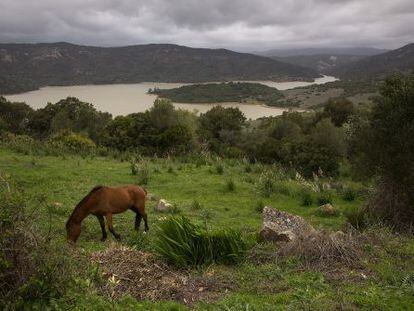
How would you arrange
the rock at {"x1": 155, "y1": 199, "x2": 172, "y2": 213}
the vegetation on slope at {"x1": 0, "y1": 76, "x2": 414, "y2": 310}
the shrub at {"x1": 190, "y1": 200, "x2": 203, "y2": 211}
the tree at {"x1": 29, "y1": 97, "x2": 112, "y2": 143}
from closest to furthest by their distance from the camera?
the vegetation on slope at {"x1": 0, "y1": 76, "x2": 414, "y2": 310} < the rock at {"x1": 155, "y1": 199, "x2": 172, "y2": 213} < the shrub at {"x1": 190, "y1": 200, "x2": 203, "y2": 211} < the tree at {"x1": 29, "y1": 97, "x2": 112, "y2": 143}

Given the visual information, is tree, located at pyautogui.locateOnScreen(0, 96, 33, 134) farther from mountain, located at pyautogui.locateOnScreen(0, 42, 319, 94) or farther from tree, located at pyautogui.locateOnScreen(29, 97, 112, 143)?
mountain, located at pyautogui.locateOnScreen(0, 42, 319, 94)

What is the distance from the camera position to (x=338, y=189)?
688 inches

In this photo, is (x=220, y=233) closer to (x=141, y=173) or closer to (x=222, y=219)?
(x=222, y=219)

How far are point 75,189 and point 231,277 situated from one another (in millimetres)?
8643

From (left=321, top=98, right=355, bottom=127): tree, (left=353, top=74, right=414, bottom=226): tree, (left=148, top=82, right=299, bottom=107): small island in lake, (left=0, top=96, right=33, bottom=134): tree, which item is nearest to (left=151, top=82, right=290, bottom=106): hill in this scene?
(left=148, top=82, right=299, bottom=107): small island in lake

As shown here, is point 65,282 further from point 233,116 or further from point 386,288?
point 233,116

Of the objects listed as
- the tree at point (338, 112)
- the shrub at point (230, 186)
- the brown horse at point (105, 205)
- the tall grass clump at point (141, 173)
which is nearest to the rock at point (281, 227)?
the brown horse at point (105, 205)

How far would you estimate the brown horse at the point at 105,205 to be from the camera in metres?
8.39

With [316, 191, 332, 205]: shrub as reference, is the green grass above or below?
above

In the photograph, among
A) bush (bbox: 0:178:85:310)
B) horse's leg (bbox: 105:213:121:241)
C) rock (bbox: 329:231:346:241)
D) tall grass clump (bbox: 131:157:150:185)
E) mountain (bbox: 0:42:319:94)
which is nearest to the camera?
bush (bbox: 0:178:85:310)

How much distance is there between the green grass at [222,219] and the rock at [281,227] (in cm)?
59

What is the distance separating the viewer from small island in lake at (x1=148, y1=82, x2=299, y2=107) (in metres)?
118

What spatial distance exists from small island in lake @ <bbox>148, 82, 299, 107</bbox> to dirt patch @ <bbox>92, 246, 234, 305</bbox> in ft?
341

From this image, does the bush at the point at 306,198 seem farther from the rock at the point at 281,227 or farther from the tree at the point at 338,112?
the tree at the point at 338,112
